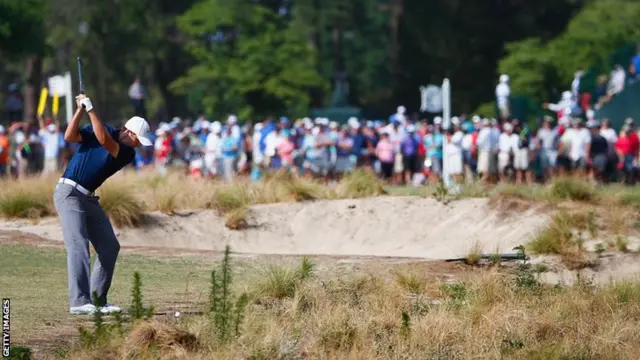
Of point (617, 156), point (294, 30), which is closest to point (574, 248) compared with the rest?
point (617, 156)

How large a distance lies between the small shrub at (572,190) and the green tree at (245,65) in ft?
97.9

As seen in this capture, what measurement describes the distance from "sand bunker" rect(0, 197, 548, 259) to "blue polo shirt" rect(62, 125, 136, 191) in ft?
25.1

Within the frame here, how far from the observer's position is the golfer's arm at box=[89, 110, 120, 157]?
1327cm

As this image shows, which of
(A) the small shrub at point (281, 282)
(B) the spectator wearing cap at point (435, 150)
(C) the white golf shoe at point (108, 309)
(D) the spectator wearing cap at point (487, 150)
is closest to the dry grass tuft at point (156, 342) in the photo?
(C) the white golf shoe at point (108, 309)

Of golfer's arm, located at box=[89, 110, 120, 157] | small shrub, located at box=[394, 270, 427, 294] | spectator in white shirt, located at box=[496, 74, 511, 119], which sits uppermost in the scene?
spectator in white shirt, located at box=[496, 74, 511, 119]

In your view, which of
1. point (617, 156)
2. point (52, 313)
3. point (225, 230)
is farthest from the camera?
point (617, 156)

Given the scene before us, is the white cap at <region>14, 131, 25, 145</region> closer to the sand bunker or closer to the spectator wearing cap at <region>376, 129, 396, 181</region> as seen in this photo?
the spectator wearing cap at <region>376, 129, 396, 181</region>

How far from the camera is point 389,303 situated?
14477 millimetres

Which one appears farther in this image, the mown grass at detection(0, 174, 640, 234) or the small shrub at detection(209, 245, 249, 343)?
the mown grass at detection(0, 174, 640, 234)

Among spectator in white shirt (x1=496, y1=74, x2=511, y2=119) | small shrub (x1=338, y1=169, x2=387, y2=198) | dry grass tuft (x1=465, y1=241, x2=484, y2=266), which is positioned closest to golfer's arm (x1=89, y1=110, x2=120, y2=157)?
dry grass tuft (x1=465, y1=241, x2=484, y2=266)

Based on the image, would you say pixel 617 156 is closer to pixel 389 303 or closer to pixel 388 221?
pixel 388 221

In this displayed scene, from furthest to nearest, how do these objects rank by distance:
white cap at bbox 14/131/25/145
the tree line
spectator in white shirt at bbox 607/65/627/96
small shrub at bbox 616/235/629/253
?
the tree line → spectator in white shirt at bbox 607/65/627/96 → white cap at bbox 14/131/25/145 → small shrub at bbox 616/235/629/253

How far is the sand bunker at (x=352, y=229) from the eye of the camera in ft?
72.2

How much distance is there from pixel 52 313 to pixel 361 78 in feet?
201
